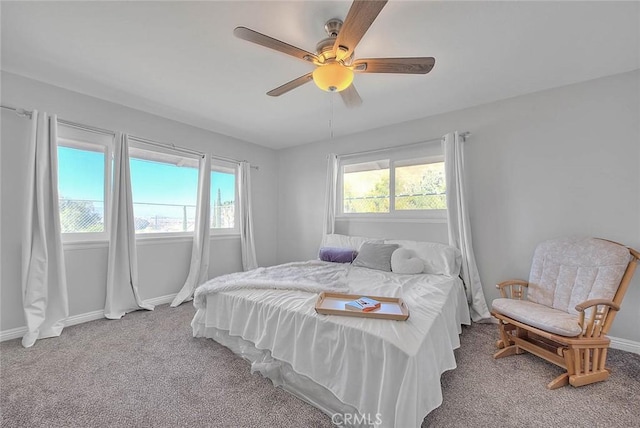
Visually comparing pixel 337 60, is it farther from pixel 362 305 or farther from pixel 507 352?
pixel 507 352

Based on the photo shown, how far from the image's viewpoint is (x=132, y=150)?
3195 mm

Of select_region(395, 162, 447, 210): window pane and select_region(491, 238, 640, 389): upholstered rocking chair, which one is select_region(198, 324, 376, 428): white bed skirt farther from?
select_region(395, 162, 447, 210): window pane

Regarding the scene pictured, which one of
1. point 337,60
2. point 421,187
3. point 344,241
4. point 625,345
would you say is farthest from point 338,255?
point 625,345

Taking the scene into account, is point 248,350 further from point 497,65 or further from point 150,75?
point 497,65

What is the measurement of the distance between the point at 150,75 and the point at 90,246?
1961 millimetres

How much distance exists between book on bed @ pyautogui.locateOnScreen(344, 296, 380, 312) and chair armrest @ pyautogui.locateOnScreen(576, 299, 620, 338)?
136 centimetres

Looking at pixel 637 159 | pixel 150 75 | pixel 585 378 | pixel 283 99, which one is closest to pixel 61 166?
pixel 150 75

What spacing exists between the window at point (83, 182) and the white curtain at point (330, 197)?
278 centimetres

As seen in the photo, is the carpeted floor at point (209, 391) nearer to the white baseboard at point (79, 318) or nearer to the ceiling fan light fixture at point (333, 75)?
the white baseboard at point (79, 318)

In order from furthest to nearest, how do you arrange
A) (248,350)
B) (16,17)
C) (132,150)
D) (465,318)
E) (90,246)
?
(132,150) → (90,246) → (465,318) → (248,350) → (16,17)

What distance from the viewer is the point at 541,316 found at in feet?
6.17

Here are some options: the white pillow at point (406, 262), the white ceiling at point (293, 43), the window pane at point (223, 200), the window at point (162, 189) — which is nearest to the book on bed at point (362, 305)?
the white pillow at point (406, 262)

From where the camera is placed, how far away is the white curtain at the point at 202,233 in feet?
11.6

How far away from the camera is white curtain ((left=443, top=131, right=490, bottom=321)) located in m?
2.80
